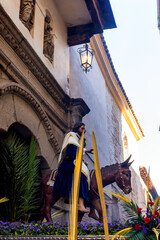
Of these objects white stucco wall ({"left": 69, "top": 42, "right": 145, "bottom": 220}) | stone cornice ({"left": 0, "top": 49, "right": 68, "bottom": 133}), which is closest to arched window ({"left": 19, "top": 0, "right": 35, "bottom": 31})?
stone cornice ({"left": 0, "top": 49, "right": 68, "bottom": 133})

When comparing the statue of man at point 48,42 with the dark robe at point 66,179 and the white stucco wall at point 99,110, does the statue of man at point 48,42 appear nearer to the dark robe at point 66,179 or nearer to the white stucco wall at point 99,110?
the white stucco wall at point 99,110

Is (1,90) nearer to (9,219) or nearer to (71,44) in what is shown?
(9,219)

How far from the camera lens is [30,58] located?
6.13 meters

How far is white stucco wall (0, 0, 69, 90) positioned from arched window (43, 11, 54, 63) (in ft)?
0.51

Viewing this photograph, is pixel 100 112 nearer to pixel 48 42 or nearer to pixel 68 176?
pixel 48 42

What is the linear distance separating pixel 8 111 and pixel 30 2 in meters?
2.62

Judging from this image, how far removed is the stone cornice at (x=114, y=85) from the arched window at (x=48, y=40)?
14.0 feet

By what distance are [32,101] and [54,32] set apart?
9.08ft

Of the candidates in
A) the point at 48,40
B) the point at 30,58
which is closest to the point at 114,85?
the point at 48,40

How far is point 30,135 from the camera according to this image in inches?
235

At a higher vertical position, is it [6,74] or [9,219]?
[6,74]

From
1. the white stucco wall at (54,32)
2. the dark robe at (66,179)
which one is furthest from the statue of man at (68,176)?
the white stucco wall at (54,32)

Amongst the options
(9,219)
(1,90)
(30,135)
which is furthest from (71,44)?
(9,219)

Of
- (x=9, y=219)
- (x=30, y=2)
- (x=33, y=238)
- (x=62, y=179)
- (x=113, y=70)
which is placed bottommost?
(x=33, y=238)
